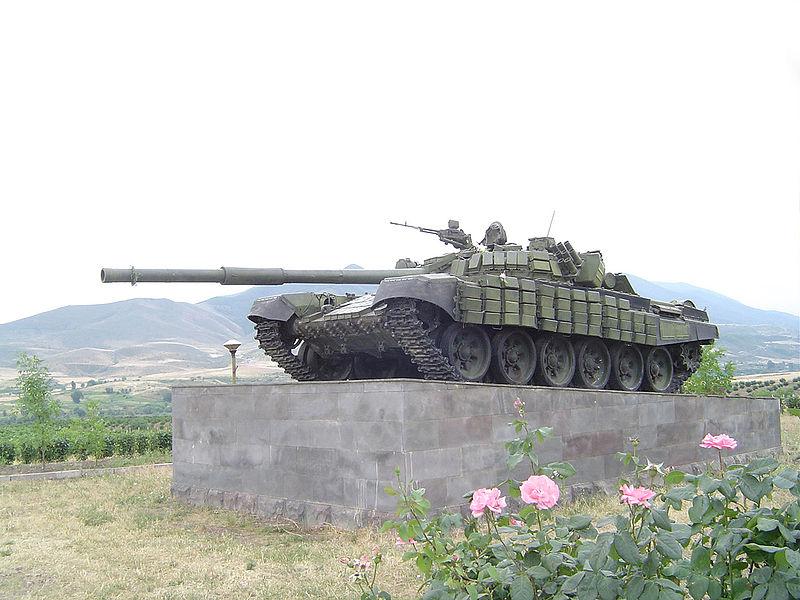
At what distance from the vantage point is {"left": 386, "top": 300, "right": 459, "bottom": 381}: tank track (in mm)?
12039

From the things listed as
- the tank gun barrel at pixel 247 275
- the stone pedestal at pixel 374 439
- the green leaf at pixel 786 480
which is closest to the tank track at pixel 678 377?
the stone pedestal at pixel 374 439

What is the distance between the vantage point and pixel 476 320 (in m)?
12.6

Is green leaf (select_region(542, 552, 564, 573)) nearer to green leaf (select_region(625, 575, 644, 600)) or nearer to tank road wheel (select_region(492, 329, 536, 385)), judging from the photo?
green leaf (select_region(625, 575, 644, 600))

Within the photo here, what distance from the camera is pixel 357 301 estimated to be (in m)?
14.5

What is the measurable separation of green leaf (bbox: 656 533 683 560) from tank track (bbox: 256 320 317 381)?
450 inches

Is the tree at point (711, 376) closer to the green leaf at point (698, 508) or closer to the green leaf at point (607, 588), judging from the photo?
the green leaf at point (698, 508)

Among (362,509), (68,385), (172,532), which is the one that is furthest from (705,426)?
(68,385)

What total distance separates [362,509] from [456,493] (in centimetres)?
120

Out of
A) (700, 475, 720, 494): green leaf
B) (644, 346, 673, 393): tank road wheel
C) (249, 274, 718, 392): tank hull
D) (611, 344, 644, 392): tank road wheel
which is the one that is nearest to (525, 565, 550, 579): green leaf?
(700, 475, 720, 494): green leaf

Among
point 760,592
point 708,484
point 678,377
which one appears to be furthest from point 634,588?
point 678,377

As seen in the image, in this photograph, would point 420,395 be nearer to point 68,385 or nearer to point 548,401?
point 548,401

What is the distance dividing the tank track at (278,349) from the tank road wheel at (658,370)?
6778mm

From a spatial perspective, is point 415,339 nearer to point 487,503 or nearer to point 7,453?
point 487,503

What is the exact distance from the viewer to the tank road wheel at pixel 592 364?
49.1 ft
